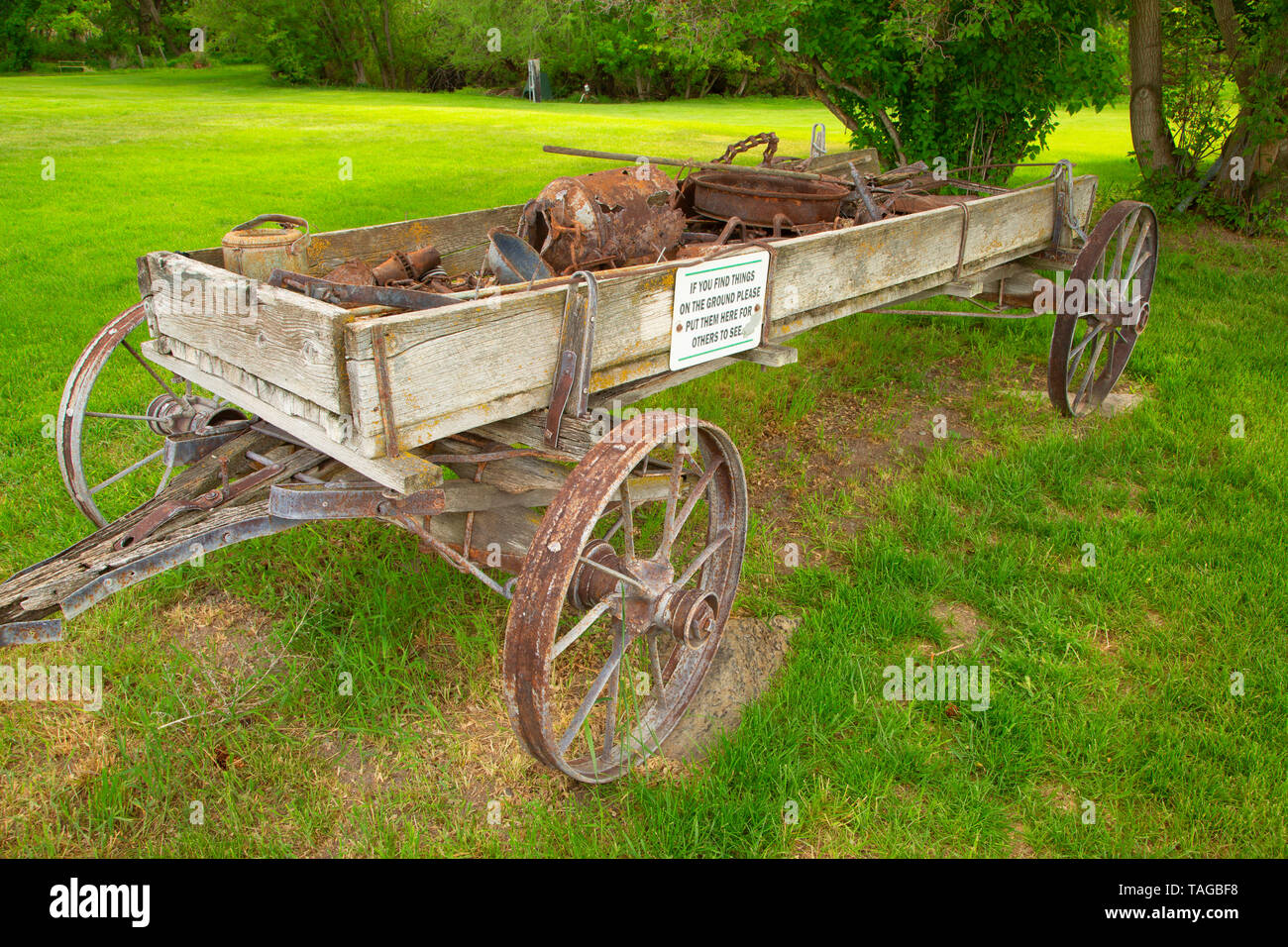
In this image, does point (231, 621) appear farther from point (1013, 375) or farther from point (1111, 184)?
point (1111, 184)

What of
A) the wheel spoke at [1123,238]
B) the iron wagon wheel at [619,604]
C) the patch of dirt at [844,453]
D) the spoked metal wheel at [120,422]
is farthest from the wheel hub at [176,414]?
the wheel spoke at [1123,238]

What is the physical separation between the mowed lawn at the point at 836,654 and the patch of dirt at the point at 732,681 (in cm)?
10

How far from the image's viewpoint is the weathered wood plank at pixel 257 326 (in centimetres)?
248

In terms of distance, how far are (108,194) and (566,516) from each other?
11.2 m

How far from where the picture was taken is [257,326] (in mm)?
2748

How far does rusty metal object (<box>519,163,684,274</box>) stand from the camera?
11.9ft

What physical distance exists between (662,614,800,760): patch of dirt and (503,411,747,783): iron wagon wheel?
138 millimetres

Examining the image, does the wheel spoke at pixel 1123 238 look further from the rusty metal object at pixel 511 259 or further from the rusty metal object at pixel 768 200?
the rusty metal object at pixel 511 259

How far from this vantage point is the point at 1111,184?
11.8 meters

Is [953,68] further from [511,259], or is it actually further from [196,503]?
[196,503]

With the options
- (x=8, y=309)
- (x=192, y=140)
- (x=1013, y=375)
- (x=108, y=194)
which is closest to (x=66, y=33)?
(x=192, y=140)

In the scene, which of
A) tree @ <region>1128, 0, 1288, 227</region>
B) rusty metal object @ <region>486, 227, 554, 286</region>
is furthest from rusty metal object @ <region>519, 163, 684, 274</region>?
tree @ <region>1128, 0, 1288, 227</region>

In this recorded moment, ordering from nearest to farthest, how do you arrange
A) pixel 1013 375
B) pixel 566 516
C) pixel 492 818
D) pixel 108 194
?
pixel 566 516
pixel 492 818
pixel 1013 375
pixel 108 194

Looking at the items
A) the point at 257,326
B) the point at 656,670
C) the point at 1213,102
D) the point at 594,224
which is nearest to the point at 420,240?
the point at 594,224
